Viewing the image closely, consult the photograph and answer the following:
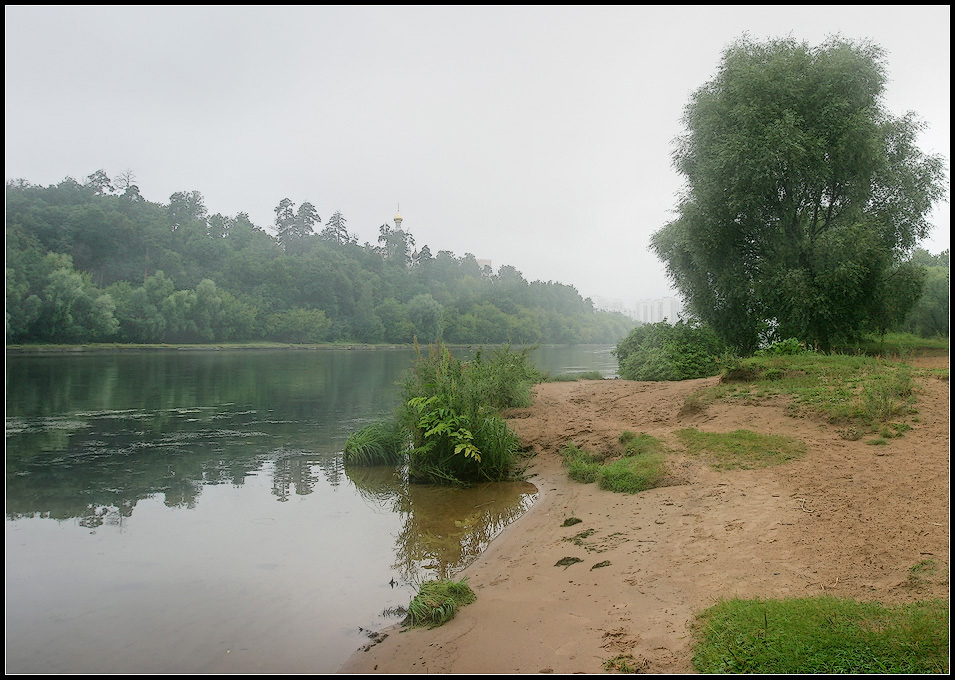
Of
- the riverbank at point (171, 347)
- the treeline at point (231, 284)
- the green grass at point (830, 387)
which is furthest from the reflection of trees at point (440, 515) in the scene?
the treeline at point (231, 284)

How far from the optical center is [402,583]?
593 cm

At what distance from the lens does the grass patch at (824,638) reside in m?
2.97

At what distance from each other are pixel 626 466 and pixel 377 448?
201 inches

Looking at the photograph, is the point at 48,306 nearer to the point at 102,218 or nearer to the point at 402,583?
the point at 102,218

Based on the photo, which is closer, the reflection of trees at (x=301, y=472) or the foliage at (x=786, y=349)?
the reflection of trees at (x=301, y=472)

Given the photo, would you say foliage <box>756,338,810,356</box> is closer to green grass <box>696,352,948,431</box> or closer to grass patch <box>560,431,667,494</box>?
green grass <box>696,352,948,431</box>

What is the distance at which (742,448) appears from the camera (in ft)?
26.5

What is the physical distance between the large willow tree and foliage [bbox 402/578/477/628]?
51.8 feet

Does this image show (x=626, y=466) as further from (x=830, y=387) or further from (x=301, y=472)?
(x=301, y=472)

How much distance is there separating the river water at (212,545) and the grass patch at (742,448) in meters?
2.73

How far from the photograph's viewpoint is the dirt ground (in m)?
3.90

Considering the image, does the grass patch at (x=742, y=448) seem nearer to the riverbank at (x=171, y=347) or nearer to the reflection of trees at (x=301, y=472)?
the reflection of trees at (x=301, y=472)

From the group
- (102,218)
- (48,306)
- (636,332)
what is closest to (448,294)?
(102,218)

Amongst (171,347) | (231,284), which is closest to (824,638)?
(171,347)
